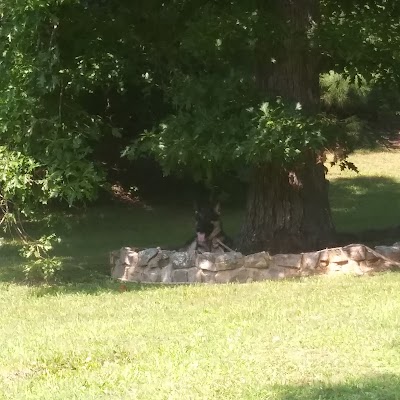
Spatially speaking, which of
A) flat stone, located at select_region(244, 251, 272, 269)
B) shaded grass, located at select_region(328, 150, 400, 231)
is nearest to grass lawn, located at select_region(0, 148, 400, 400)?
flat stone, located at select_region(244, 251, 272, 269)

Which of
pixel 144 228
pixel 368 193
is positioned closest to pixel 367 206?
pixel 368 193

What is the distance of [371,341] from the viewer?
535cm

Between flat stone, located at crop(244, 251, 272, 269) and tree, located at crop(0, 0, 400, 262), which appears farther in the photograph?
flat stone, located at crop(244, 251, 272, 269)

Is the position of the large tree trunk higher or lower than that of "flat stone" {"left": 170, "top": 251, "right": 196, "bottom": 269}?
higher

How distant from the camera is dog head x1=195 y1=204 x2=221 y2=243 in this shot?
10.7 m

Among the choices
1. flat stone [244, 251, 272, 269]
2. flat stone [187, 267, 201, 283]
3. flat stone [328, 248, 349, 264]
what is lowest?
flat stone [187, 267, 201, 283]

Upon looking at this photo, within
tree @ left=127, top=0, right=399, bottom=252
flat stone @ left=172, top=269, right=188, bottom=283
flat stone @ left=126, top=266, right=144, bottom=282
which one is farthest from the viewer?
flat stone @ left=126, top=266, right=144, bottom=282

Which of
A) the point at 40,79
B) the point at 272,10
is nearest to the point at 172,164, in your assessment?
the point at 40,79

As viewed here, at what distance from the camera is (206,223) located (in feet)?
35.2

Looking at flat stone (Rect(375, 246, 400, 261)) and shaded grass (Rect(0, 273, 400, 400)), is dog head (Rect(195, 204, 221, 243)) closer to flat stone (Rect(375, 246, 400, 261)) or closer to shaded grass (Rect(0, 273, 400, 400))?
flat stone (Rect(375, 246, 400, 261))

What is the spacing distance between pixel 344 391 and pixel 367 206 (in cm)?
1446

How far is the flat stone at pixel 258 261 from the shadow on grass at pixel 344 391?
4.54 metres

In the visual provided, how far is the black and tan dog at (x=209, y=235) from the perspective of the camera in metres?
10.5

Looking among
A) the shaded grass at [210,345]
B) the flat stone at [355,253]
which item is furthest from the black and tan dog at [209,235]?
the shaded grass at [210,345]
